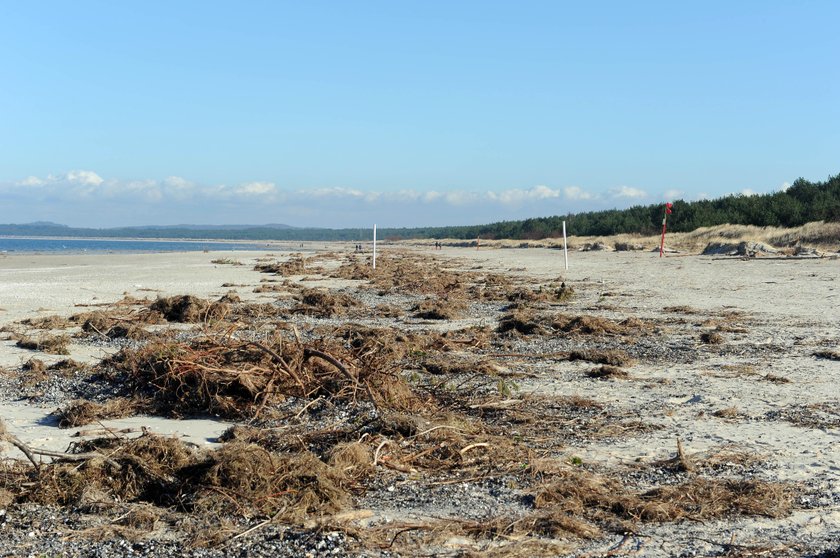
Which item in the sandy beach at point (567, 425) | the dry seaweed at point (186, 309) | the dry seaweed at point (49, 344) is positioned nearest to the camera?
the sandy beach at point (567, 425)

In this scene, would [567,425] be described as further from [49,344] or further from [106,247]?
[106,247]

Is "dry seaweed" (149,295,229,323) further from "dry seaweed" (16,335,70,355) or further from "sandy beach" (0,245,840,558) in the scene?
"dry seaweed" (16,335,70,355)

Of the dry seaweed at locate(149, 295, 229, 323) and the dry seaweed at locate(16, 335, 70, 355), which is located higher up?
the dry seaweed at locate(149, 295, 229, 323)

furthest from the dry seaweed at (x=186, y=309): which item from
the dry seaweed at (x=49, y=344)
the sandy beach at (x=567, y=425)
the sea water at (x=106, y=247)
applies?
the sea water at (x=106, y=247)

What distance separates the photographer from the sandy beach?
4.52m

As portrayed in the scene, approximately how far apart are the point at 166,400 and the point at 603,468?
4.27 meters

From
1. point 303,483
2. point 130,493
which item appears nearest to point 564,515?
point 303,483

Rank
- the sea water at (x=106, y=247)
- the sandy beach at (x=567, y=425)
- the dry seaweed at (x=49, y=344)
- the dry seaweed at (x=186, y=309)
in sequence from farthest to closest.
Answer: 1. the sea water at (x=106, y=247)
2. the dry seaweed at (x=186, y=309)
3. the dry seaweed at (x=49, y=344)
4. the sandy beach at (x=567, y=425)

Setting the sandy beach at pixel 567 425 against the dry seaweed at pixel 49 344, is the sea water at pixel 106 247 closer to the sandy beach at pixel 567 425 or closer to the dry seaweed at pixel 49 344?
the dry seaweed at pixel 49 344

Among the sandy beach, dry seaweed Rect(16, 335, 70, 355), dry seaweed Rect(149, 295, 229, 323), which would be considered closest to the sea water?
dry seaweed Rect(149, 295, 229, 323)

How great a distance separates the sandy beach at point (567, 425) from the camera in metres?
4.52

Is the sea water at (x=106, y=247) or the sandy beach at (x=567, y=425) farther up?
the sea water at (x=106, y=247)

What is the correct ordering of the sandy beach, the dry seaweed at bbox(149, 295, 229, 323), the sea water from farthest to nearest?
the sea water < the dry seaweed at bbox(149, 295, 229, 323) < the sandy beach

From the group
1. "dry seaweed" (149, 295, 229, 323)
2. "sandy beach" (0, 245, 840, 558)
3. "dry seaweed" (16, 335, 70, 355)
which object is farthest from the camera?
"dry seaweed" (149, 295, 229, 323)
